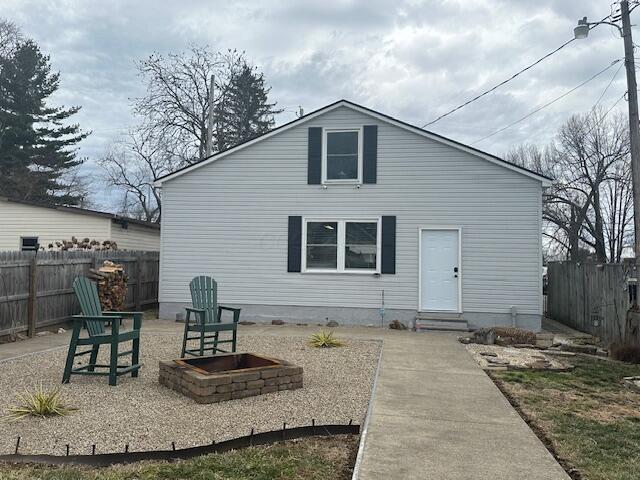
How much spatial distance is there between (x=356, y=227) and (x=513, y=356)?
4.36 meters

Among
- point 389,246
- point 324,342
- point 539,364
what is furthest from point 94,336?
point 389,246

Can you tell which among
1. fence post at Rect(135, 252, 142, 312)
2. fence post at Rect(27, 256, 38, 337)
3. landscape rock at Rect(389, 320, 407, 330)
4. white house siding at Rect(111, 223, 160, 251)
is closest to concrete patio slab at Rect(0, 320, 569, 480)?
fence post at Rect(27, 256, 38, 337)

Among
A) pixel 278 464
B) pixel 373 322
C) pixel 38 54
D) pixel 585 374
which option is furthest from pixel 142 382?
pixel 38 54

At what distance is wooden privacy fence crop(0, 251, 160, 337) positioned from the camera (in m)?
8.22

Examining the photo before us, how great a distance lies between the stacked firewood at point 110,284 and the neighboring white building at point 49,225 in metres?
3.38

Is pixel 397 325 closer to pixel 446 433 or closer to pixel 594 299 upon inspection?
pixel 594 299

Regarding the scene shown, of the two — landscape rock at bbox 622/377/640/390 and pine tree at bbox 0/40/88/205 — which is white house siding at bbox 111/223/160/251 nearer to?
landscape rock at bbox 622/377/640/390

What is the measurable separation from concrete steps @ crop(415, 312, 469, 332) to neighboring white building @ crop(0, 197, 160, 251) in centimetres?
871

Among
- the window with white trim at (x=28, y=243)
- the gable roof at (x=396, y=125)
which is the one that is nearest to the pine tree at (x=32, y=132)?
the window with white trim at (x=28, y=243)

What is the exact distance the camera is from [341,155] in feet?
36.1

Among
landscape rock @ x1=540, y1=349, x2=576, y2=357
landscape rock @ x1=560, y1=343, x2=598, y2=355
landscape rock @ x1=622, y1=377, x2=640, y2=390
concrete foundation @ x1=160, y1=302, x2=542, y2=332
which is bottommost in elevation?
landscape rock @ x1=622, y1=377, x2=640, y2=390

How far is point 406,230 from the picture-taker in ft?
34.6

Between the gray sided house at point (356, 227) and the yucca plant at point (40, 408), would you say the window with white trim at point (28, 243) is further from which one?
the yucca plant at point (40, 408)

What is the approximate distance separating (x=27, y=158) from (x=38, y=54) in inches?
236
